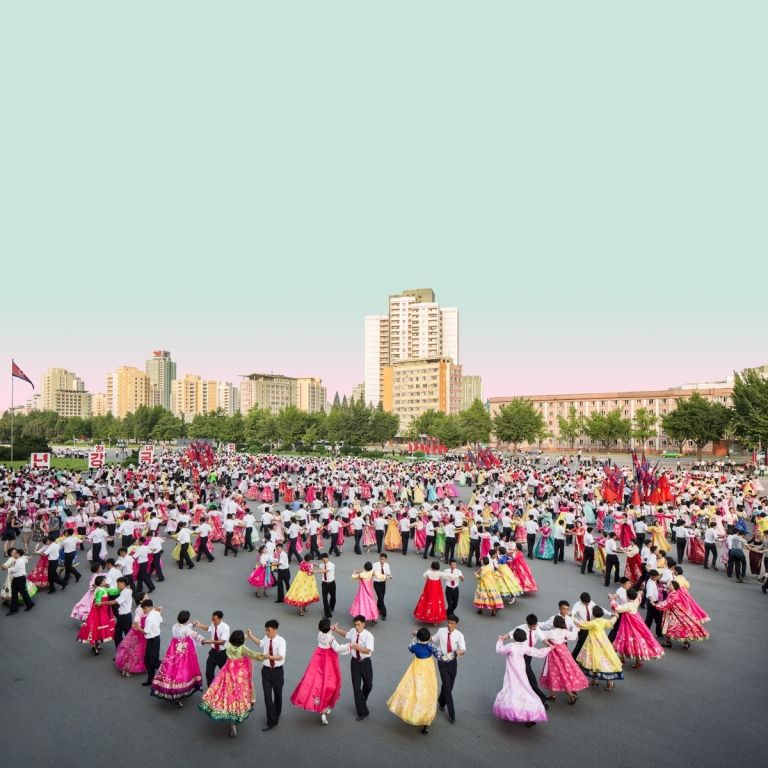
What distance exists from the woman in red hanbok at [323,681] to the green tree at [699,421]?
58874mm

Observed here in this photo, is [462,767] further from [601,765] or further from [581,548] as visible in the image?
[581,548]

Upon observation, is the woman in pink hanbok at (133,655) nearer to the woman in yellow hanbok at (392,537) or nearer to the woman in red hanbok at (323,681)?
the woman in red hanbok at (323,681)

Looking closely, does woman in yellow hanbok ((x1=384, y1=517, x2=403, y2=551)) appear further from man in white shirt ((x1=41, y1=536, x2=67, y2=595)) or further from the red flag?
the red flag

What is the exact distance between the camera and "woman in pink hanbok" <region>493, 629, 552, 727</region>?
21.8 ft

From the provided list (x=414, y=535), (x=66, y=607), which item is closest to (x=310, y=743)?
(x=66, y=607)

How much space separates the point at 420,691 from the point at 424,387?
126 metres

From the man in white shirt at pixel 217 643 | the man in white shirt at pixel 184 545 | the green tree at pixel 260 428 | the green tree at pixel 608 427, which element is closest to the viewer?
the man in white shirt at pixel 217 643

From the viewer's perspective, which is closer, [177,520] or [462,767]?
[462,767]

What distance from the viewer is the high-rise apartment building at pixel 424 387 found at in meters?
131

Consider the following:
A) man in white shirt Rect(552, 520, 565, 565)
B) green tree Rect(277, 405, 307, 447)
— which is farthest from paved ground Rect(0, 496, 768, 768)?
green tree Rect(277, 405, 307, 447)

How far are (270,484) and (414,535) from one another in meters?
11.2

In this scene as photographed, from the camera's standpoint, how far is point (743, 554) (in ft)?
45.8

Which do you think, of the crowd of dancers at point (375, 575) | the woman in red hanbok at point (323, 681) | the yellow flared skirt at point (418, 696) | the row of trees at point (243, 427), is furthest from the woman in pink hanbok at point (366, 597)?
the row of trees at point (243, 427)

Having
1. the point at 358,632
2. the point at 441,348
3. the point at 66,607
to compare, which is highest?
the point at 441,348
